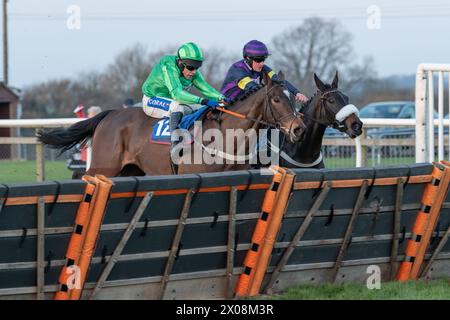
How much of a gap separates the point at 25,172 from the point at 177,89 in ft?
19.3

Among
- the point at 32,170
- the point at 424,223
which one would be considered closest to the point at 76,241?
the point at 424,223

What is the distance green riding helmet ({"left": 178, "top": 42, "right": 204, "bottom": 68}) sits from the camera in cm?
935

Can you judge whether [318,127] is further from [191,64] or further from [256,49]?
[191,64]

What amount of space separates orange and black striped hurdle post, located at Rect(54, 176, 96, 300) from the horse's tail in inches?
171

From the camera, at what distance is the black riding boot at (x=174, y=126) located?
9141 millimetres

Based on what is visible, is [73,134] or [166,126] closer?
[166,126]

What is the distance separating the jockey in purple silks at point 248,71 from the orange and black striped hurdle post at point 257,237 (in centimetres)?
306

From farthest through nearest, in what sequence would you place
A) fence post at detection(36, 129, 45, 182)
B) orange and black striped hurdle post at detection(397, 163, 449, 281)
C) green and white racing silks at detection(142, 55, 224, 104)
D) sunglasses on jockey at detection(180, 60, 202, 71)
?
fence post at detection(36, 129, 45, 182) → sunglasses on jockey at detection(180, 60, 202, 71) → green and white racing silks at detection(142, 55, 224, 104) → orange and black striped hurdle post at detection(397, 163, 449, 281)

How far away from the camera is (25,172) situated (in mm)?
14578

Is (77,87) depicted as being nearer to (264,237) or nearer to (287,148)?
(287,148)

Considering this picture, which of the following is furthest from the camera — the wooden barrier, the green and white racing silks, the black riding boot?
the green and white racing silks

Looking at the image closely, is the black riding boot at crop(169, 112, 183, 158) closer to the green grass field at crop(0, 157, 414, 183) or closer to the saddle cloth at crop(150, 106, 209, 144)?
the saddle cloth at crop(150, 106, 209, 144)

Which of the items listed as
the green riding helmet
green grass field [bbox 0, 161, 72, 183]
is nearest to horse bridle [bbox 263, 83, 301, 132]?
the green riding helmet

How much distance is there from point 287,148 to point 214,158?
1.10 meters
